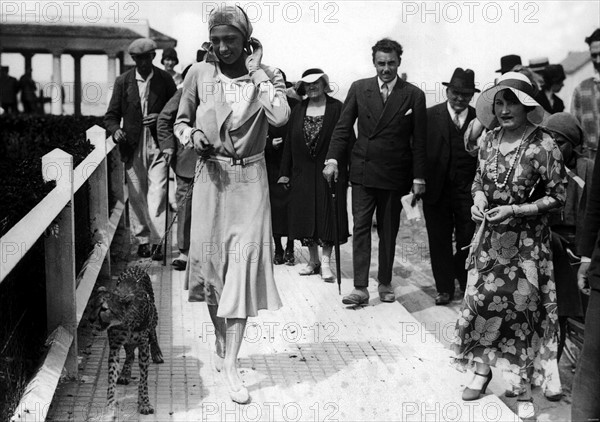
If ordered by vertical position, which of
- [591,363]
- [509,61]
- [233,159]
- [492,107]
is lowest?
[591,363]

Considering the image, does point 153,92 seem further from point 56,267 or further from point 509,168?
point 509,168

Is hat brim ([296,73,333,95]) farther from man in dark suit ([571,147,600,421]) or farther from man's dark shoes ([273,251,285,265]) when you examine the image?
man in dark suit ([571,147,600,421])

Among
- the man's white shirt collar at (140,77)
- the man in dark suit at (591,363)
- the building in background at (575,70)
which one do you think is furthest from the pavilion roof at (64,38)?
the man in dark suit at (591,363)

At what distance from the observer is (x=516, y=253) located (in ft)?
20.3

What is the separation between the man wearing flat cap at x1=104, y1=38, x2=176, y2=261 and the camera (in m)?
10.5

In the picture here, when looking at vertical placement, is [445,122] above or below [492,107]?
below

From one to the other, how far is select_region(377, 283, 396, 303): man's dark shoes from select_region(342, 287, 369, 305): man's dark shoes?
26cm

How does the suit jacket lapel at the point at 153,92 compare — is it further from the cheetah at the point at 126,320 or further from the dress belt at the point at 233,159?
the cheetah at the point at 126,320

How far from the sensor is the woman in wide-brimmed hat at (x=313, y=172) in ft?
33.3

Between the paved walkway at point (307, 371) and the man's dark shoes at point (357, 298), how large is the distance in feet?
0.23

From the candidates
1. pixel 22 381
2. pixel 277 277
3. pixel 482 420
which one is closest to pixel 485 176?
pixel 482 420

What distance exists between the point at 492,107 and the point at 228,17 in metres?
2.01

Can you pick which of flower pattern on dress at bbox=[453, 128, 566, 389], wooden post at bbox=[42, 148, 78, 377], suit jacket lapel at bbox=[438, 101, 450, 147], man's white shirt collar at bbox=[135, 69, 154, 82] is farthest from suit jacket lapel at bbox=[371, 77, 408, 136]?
wooden post at bbox=[42, 148, 78, 377]

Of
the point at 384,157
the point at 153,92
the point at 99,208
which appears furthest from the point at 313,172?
the point at 99,208
